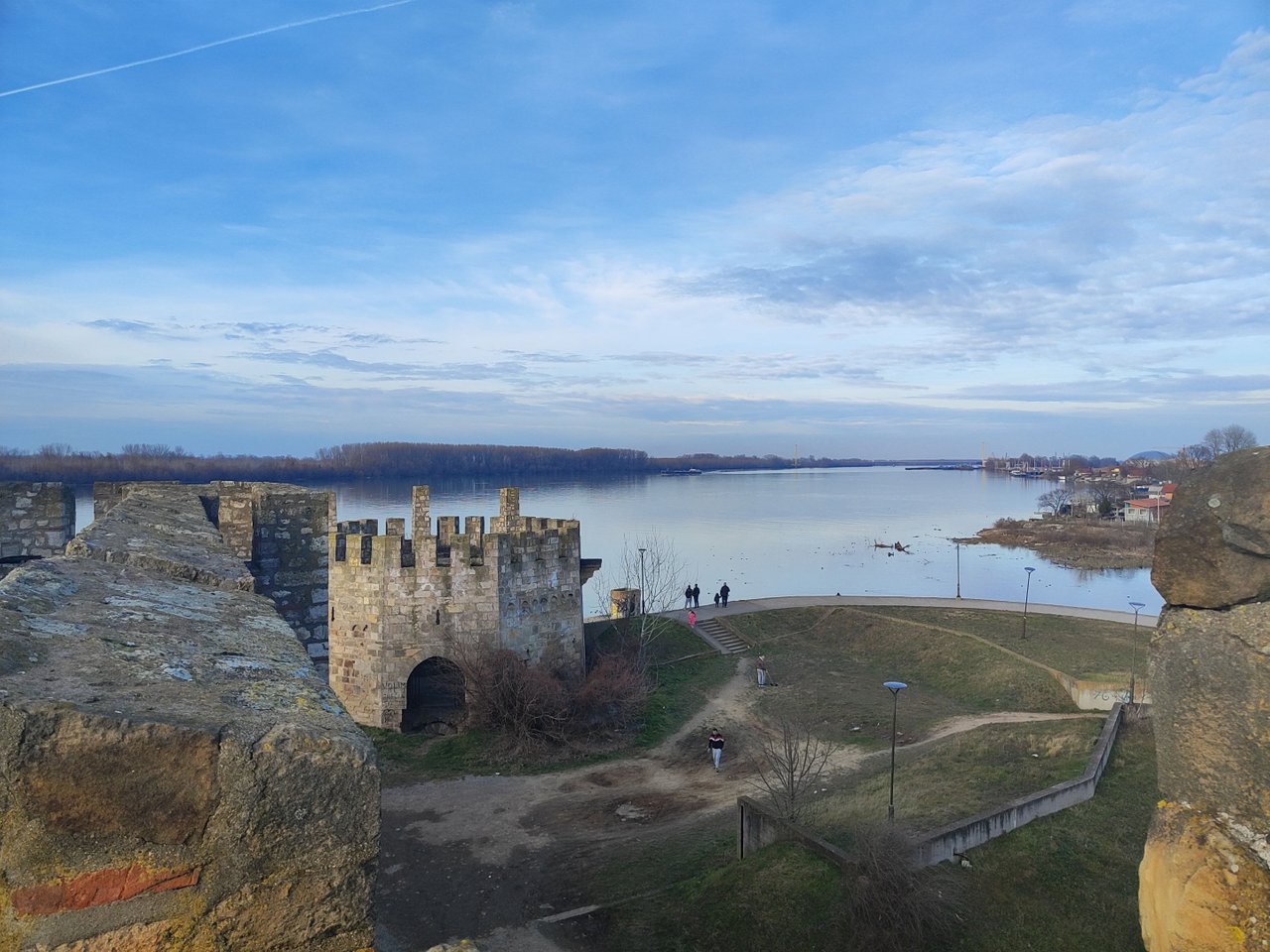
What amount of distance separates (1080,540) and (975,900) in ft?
205

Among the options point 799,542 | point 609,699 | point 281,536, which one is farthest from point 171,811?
point 799,542

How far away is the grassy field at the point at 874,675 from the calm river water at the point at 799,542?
9424 mm

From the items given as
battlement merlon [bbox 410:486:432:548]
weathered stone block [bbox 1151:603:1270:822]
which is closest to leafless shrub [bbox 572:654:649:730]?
battlement merlon [bbox 410:486:432:548]

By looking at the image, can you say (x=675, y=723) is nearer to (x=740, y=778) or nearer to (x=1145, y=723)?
(x=740, y=778)

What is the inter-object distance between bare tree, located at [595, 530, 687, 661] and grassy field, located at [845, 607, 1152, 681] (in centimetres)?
803

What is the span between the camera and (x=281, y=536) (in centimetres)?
916

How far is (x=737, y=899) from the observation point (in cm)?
1067

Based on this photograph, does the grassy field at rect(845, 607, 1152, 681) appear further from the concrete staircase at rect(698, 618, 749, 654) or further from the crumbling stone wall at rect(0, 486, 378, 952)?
the crumbling stone wall at rect(0, 486, 378, 952)

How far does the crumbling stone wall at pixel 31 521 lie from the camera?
28.0 ft

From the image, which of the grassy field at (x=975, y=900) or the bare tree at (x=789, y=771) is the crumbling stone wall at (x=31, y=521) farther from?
the bare tree at (x=789, y=771)

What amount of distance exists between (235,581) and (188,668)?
82.5 inches

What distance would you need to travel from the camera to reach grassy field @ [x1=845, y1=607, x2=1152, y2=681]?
74.8 ft

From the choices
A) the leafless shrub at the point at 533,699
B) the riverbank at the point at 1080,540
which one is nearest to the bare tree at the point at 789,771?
the leafless shrub at the point at 533,699

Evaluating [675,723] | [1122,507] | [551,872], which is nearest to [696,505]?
[1122,507]
